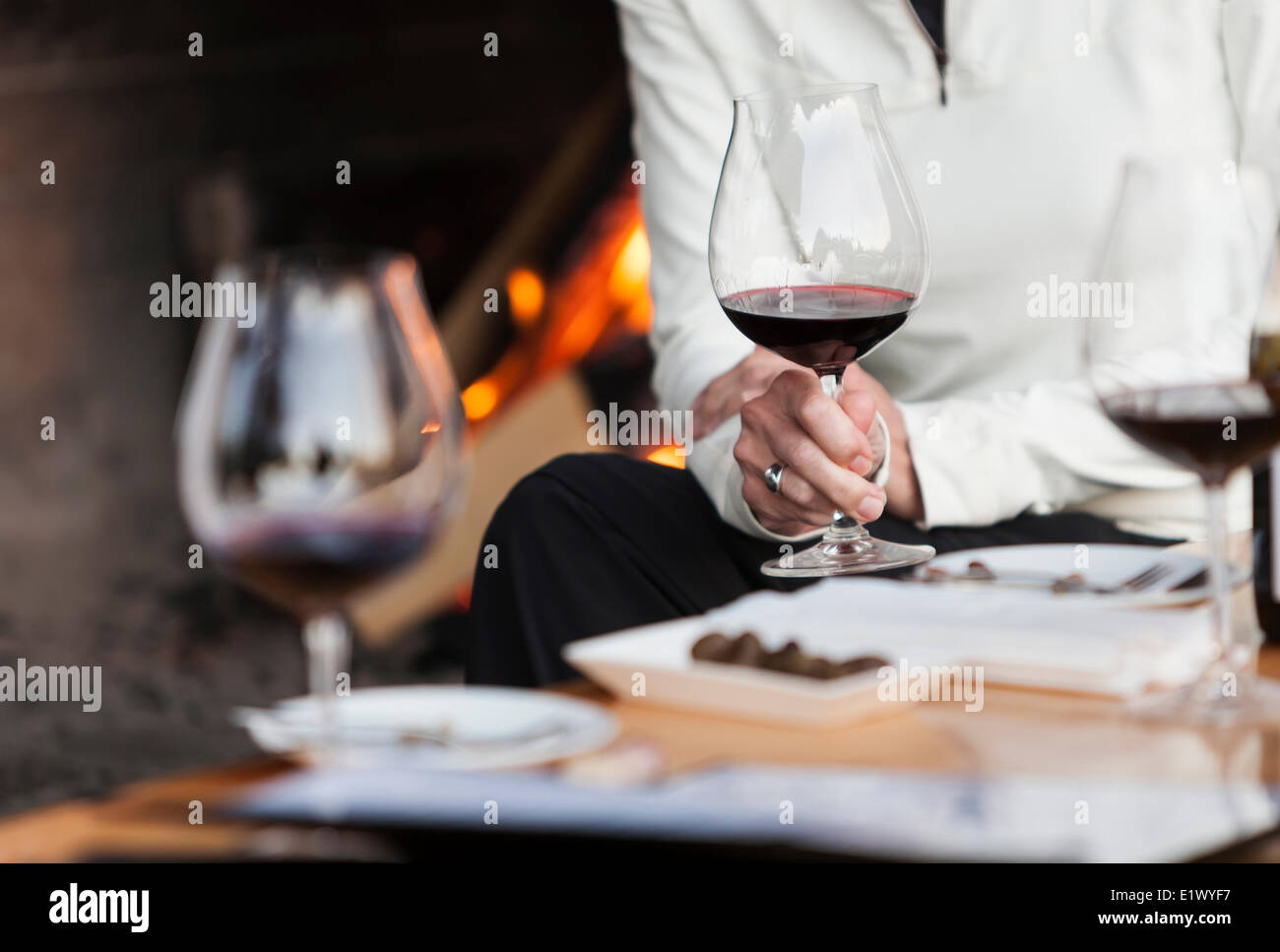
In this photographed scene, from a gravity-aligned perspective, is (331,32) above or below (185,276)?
above

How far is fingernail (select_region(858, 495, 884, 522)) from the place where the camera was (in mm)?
1062

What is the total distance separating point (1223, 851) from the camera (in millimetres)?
507

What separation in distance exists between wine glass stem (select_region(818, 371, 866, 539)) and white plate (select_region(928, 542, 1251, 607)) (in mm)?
146

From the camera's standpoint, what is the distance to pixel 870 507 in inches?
41.8

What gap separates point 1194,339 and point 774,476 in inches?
20.8

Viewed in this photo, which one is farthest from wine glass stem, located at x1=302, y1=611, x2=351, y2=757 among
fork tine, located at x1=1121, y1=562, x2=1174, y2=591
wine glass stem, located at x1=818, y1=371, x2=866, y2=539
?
wine glass stem, located at x1=818, y1=371, x2=866, y2=539

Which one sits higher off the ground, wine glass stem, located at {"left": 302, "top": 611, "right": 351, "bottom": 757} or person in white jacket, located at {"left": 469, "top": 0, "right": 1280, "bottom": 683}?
person in white jacket, located at {"left": 469, "top": 0, "right": 1280, "bottom": 683}

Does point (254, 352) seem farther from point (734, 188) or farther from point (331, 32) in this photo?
A: point (331, 32)

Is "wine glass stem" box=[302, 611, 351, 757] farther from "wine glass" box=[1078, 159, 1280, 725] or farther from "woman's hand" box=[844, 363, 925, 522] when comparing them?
"woman's hand" box=[844, 363, 925, 522]

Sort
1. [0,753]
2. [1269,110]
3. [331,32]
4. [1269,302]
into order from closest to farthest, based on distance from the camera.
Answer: [1269,302], [1269,110], [0,753], [331,32]

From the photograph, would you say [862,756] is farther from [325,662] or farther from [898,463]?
[898,463]

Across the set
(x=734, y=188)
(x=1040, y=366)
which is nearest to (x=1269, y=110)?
(x=1040, y=366)

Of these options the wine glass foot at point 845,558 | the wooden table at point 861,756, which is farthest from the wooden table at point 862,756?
the wine glass foot at point 845,558

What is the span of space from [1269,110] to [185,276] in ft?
6.22
